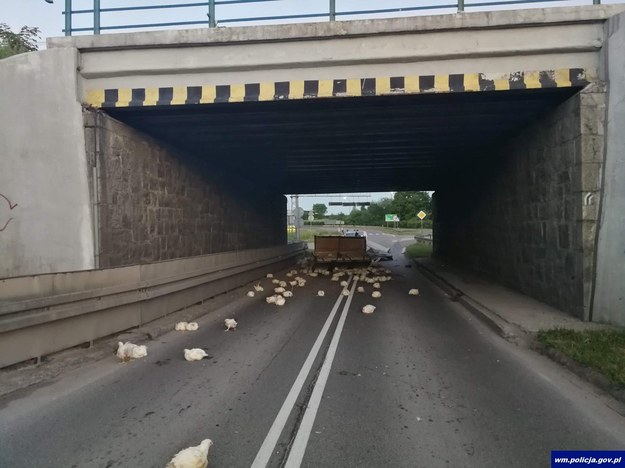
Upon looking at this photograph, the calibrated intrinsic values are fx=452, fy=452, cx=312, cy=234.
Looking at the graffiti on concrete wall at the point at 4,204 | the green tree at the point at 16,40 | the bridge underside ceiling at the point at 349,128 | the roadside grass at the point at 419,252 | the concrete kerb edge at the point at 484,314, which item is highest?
the green tree at the point at 16,40

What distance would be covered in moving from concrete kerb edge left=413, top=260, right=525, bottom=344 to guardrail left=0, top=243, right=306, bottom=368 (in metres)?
A: 6.13

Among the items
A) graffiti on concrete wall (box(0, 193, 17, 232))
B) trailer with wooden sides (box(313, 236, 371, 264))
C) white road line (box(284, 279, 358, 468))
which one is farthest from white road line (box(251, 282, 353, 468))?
trailer with wooden sides (box(313, 236, 371, 264))

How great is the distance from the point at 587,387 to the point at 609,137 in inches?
183

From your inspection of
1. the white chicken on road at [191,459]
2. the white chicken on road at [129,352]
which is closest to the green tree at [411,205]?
the white chicken on road at [129,352]

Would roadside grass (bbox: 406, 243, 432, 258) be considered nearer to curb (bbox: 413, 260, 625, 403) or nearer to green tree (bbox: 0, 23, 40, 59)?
curb (bbox: 413, 260, 625, 403)

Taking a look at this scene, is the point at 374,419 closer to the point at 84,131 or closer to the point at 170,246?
the point at 84,131

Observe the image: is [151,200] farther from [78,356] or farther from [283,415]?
[283,415]

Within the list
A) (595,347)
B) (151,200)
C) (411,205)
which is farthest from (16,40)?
(411,205)

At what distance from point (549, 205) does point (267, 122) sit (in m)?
6.52

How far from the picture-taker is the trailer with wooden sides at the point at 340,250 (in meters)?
20.1

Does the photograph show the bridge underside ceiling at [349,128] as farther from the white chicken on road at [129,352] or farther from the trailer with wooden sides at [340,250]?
the white chicken on road at [129,352]

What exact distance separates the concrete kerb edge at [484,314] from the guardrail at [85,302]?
6.13 m

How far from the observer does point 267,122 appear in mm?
10977

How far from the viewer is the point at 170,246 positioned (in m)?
11.5
